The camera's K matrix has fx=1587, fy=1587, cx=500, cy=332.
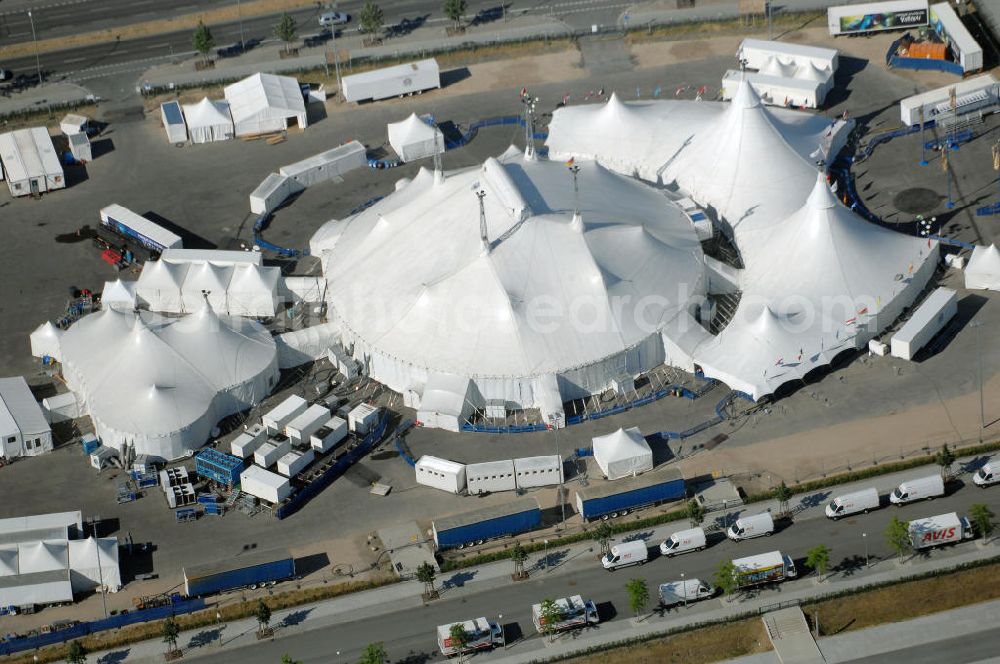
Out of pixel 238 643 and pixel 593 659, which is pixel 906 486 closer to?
pixel 593 659

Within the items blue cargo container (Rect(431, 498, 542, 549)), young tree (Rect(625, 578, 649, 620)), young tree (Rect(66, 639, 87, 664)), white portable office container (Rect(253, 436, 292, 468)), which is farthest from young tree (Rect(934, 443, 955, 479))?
young tree (Rect(66, 639, 87, 664))

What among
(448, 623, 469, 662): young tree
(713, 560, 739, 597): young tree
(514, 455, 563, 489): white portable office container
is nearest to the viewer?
(448, 623, 469, 662): young tree

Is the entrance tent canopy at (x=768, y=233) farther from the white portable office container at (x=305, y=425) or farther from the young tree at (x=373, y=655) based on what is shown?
the young tree at (x=373, y=655)

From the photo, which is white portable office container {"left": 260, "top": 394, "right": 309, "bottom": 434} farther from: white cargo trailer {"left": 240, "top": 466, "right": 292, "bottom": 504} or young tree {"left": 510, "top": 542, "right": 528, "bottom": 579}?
young tree {"left": 510, "top": 542, "right": 528, "bottom": 579}

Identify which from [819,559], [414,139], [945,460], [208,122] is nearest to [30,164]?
[208,122]

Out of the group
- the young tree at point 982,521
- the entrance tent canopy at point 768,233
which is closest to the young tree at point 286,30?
the entrance tent canopy at point 768,233

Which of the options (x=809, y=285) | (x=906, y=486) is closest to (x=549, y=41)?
(x=809, y=285)
